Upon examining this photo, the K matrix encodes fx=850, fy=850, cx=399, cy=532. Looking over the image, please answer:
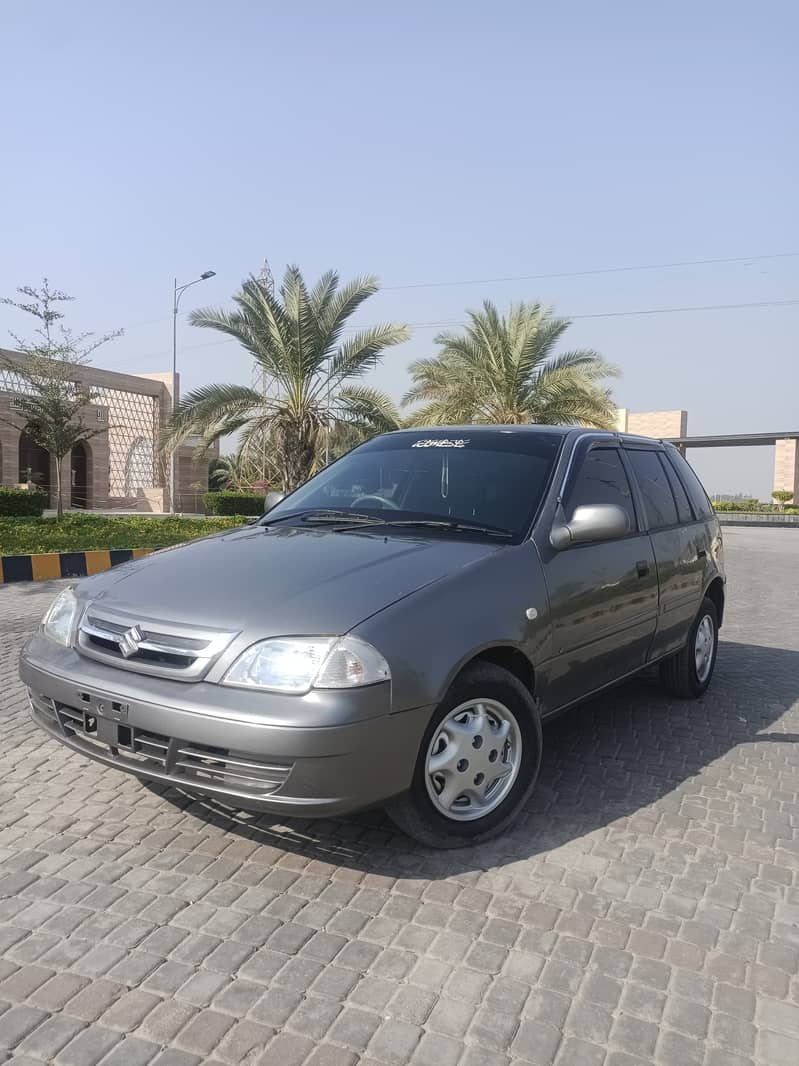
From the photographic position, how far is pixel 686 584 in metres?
5.04

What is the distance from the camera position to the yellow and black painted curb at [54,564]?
10.9 meters

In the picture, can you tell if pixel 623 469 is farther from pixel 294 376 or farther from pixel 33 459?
pixel 33 459

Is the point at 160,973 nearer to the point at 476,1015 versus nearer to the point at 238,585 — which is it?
the point at 476,1015

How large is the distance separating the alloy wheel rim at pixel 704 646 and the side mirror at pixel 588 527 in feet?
6.54

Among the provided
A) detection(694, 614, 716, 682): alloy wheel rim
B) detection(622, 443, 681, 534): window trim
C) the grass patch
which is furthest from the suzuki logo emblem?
the grass patch

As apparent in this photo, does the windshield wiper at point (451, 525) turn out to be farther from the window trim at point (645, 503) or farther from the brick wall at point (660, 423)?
the brick wall at point (660, 423)

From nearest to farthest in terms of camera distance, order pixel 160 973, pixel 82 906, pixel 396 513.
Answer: pixel 160 973 → pixel 82 906 → pixel 396 513

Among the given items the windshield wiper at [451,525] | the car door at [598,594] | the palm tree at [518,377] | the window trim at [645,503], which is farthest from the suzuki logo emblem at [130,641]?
the palm tree at [518,377]

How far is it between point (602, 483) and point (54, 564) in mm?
9055

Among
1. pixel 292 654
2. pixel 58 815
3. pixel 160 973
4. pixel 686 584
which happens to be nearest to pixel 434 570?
pixel 292 654

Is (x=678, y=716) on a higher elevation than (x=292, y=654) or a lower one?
lower

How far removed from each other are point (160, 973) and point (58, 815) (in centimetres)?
128

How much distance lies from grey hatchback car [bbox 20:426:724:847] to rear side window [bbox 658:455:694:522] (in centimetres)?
79

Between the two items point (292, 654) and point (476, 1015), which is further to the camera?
point (292, 654)
